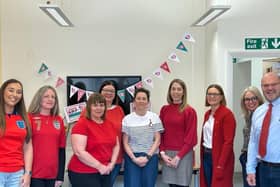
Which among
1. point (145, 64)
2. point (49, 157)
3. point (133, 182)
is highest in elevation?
point (145, 64)

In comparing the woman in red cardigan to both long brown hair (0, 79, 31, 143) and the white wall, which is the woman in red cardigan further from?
long brown hair (0, 79, 31, 143)

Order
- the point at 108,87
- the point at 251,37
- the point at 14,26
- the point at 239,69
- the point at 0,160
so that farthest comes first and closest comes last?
the point at 239,69
the point at 14,26
the point at 251,37
the point at 108,87
the point at 0,160

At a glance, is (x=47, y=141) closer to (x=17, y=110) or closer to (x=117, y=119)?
(x=17, y=110)

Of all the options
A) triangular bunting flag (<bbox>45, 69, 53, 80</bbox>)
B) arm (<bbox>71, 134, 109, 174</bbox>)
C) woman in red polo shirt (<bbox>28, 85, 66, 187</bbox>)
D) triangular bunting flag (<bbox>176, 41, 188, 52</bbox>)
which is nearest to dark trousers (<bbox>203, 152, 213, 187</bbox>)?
arm (<bbox>71, 134, 109, 174</bbox>)

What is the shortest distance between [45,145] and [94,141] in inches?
16.2

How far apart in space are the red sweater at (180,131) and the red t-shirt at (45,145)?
1.17 metres

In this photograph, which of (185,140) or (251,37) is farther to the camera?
(251,37)

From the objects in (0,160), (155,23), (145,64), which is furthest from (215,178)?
(155,23)

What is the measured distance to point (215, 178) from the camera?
128 inches

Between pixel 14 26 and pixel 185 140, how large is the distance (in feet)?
11.1

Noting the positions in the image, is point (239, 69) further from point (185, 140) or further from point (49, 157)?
point (49, 157)

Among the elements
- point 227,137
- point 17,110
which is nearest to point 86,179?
point 17,110

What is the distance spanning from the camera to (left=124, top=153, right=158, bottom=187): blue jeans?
3320 mm

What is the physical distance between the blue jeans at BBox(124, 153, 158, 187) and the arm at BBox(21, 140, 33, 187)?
102cm
